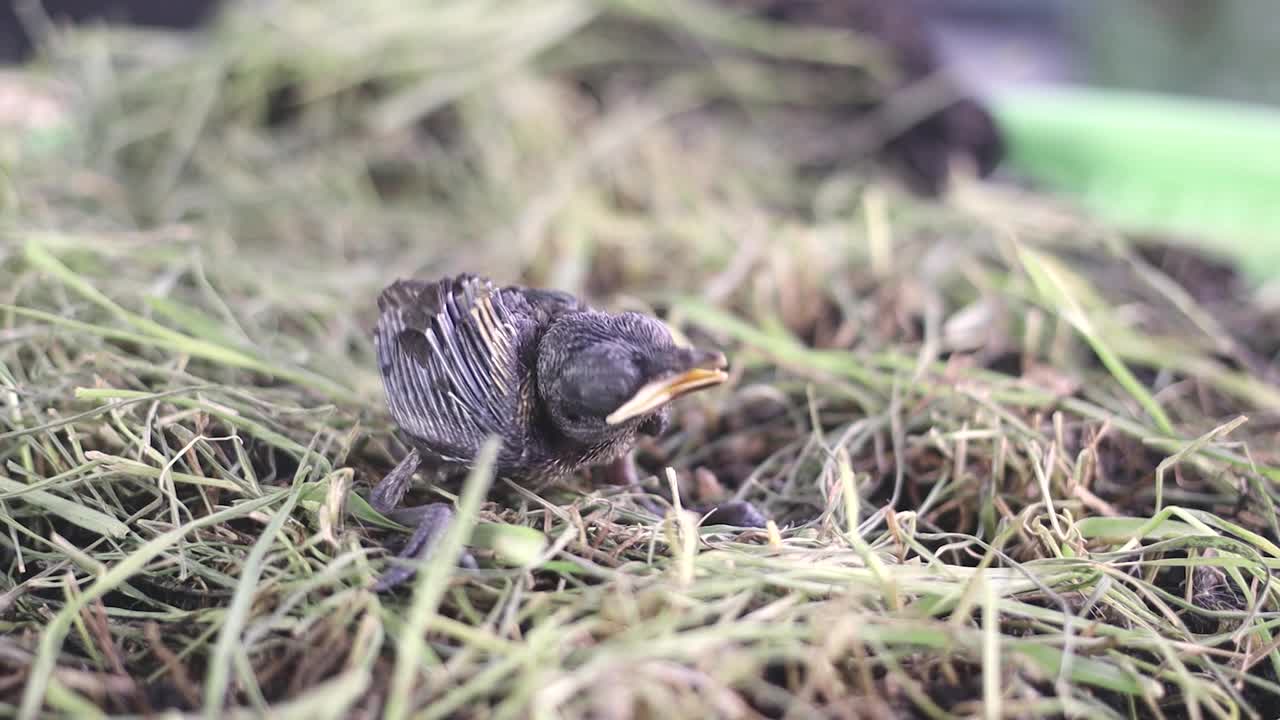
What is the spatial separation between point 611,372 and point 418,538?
166 millimetres

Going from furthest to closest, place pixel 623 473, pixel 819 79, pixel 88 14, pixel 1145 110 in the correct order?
pixel 88 14 → pixel 819 79 → pixel 1145 110 → pixel 623 473

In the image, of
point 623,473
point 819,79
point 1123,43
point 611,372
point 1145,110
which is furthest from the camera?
point 1123,43

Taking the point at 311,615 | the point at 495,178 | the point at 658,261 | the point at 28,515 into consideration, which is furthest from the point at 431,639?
the point at 495,178

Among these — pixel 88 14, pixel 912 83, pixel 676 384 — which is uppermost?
pixel 88 14

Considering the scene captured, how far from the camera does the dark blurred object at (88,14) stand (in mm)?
2045

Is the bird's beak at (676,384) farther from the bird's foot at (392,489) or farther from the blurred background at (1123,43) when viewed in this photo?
the blurred background at (1123,43)

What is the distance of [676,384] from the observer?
553 millimetres

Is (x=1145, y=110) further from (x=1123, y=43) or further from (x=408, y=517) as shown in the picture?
(x=408, y=517)

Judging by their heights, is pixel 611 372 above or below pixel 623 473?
above

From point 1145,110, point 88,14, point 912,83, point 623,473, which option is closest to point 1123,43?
point 1145,110

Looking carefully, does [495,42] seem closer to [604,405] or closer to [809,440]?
[809,440]

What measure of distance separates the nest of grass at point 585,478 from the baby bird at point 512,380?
40 mm

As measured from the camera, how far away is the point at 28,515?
656mm

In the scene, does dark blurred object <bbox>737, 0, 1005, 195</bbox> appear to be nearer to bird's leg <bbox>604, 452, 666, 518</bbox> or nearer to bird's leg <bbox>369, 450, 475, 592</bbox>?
bird's leg <bbox>604, 452, 666, 518</bbox>
